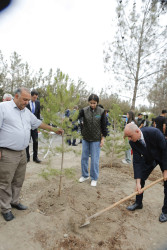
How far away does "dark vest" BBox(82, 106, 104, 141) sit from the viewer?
3746 millimetres

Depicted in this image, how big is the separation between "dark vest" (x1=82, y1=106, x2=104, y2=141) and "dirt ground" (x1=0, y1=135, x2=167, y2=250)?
107 cm

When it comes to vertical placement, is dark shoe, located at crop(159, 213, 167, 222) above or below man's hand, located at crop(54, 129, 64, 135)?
below

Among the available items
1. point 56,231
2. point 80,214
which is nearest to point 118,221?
point 80,214

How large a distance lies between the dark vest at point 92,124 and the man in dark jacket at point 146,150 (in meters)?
0.99

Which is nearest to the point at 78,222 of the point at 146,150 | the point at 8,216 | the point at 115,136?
the point at 8,216

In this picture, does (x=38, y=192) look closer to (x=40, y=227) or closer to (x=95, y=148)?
(x=40, y=227)

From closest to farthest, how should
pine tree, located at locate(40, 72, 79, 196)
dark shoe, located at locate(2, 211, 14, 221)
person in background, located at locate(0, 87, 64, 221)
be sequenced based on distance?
person in background, located at locate(0, 87, 64, 221) → dark shoe, located at locate(2, 211, 14, 221) → pine tree, located at locate(40, 72, 79, 196)

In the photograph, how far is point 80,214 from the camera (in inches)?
113

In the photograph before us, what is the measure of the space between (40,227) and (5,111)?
5.46ft

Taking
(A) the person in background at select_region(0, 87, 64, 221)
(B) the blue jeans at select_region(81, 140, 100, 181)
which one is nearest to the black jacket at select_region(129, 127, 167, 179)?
(B) the blue jeans at select_region(81, 140, 100, 181)

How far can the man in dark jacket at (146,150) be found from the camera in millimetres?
2609

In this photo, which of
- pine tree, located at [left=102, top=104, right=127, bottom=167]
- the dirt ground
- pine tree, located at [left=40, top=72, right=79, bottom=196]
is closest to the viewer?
the dirt ground

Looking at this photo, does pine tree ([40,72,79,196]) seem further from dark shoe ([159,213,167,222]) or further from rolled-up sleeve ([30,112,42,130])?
dark shoe ([159,213,167,222])

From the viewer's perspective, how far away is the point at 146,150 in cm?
286
